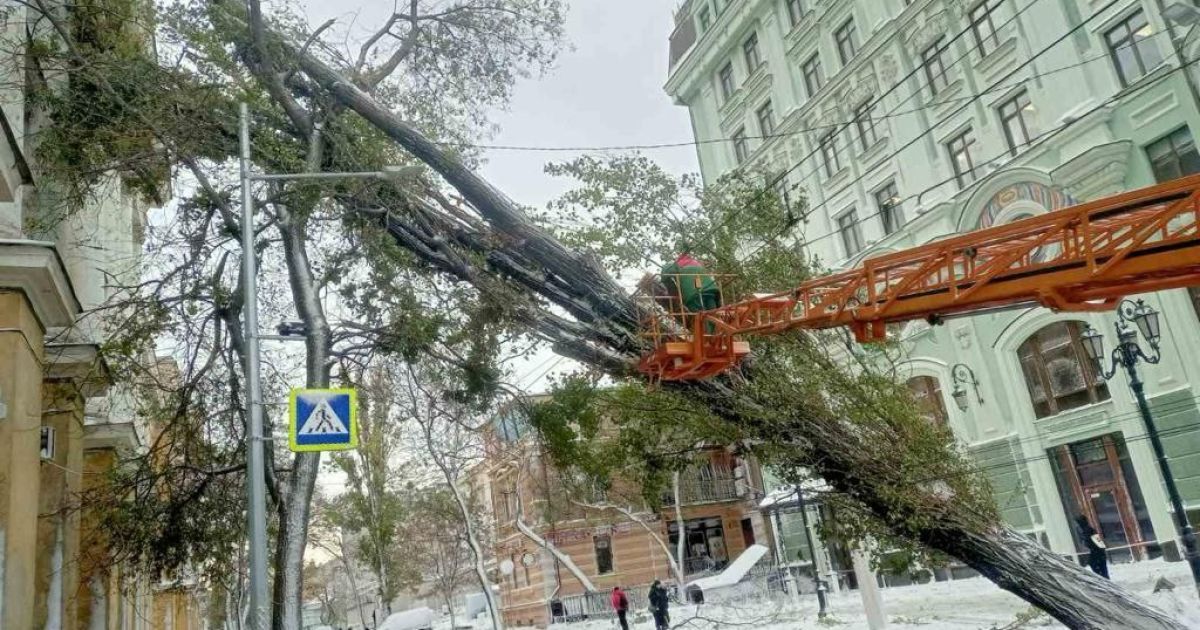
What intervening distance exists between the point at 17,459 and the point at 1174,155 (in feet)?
71.4

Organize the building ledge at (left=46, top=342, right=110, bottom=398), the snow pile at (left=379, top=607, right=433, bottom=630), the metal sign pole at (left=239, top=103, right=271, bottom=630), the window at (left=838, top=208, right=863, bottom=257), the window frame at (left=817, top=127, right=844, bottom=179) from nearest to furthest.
A: the metal sign pole at (left=239, top=103, right=271, bottom=630), the building ledge at (left=46, top=342, right=110, bottom=398), the window at (left=838, top=208, right=863, bottom=257), the window frame at (left=817, top=127, right=844, bottom=179), the snow pile at (left=379, top=607, right=433, bottom=630)

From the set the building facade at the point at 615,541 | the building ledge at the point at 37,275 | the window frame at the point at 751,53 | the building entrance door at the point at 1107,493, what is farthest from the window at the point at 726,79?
the building ledge at the point at 37,275

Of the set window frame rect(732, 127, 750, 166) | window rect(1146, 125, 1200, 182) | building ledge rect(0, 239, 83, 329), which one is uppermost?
window frame rect(732, 127, 750, 166)

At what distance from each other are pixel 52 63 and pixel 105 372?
438 centimetres

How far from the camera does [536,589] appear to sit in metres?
43.3

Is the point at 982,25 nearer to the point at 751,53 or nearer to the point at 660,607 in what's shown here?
the point at 751,53

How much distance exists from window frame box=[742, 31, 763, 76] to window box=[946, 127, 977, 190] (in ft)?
31.7

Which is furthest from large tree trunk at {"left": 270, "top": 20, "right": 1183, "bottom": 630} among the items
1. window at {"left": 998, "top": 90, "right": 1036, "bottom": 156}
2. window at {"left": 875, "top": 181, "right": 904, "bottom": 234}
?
window at {"left": 875, "top": 181, "right": 904, "bottom": 234}

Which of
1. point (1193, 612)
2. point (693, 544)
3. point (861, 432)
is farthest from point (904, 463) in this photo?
point (693, 544)

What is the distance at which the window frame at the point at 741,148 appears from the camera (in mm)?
33144

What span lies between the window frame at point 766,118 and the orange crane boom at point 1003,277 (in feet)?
69.2

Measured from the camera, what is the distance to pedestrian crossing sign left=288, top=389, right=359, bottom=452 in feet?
27.1

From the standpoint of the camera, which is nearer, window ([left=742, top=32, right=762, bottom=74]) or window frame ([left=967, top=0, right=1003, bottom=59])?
window frame ([left=967, top=0, right=1003, bottom=59])

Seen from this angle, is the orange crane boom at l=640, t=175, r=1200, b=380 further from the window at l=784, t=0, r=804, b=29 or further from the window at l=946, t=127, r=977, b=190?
the window at l=784, t=0, r=804, b=29
